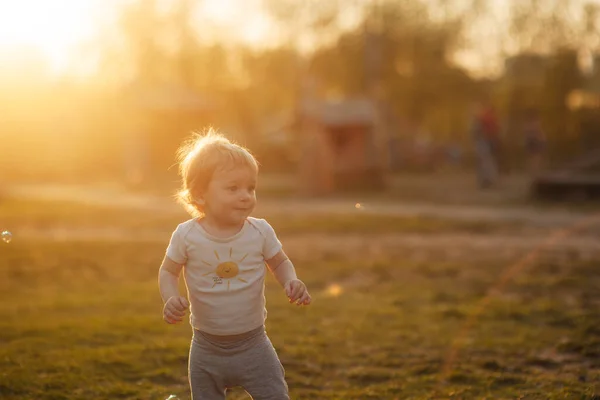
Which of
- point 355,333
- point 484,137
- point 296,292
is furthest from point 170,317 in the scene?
point 484,137

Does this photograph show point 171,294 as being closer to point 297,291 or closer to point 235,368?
point 235,368

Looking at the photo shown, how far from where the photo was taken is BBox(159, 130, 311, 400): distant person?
3740mm

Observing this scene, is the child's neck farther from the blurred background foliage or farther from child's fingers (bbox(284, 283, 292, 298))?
the blurred background foliage

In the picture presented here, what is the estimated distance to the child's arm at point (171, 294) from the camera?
11.9 ft

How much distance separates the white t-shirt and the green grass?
148 centimetres

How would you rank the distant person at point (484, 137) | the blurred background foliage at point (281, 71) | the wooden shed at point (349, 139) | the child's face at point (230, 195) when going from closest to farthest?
1. the child's face at point (230, 195)
2. the distant person at point (484, 137)
3. the wooden shed at point (349, 139)
4. the blurred background foliage at point (281, 71)

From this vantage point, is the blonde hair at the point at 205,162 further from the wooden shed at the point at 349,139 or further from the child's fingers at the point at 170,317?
the wooden shed at the point at 349,139

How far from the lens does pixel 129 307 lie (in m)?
8.48

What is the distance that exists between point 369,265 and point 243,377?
7540mm

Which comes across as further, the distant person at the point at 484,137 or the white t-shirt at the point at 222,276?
the distant person at the point at 484,137

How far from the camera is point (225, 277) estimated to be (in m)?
3.73

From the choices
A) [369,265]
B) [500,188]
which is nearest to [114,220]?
[369,265]

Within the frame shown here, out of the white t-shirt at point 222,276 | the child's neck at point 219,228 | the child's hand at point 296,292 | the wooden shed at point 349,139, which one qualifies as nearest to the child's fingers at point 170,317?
the white t-shirt at point 222,276

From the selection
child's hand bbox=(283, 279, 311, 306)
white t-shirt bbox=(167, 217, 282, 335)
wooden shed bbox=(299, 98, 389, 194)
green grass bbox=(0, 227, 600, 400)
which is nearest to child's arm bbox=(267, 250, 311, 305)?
child's hand bbox=(283, 279, 311, 306)
